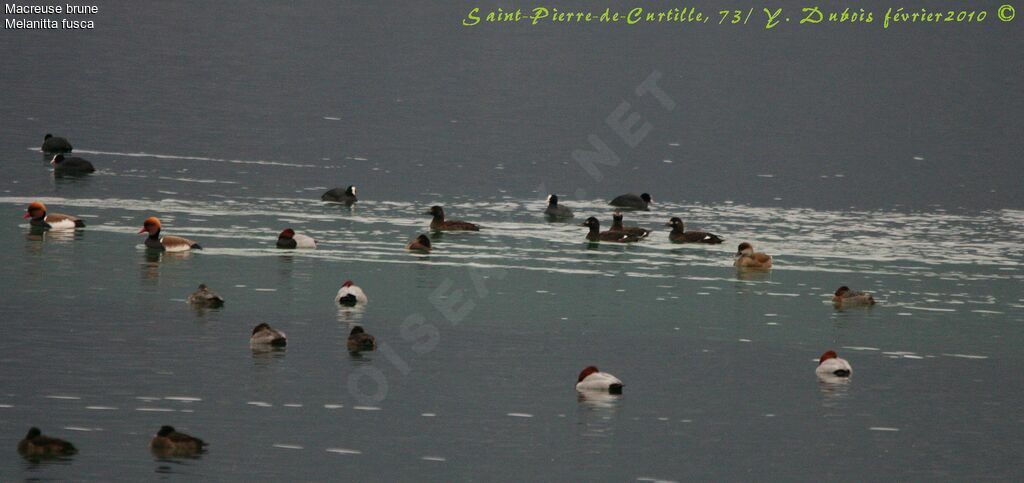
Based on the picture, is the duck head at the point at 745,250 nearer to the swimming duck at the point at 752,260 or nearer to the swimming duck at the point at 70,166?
the swimming duck at the point at 752,260

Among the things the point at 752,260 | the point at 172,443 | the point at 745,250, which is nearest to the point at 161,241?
the point at 745,250

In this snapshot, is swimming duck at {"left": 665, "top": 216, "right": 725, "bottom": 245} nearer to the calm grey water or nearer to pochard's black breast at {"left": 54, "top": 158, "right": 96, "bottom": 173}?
the calm grey water

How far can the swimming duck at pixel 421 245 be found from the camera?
124ft

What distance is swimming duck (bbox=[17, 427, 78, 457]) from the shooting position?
19.0 m

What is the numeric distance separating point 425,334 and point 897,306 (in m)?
9.93

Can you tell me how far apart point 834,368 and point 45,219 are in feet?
64.1

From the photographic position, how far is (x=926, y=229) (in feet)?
156

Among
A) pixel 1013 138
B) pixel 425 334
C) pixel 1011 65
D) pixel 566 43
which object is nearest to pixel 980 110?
pixel 1013 138

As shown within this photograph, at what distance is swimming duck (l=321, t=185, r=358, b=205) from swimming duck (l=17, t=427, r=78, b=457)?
27.5 m

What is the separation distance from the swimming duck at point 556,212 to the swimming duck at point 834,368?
19.9 m

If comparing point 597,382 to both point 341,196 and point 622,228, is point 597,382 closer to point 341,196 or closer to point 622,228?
point 622,228

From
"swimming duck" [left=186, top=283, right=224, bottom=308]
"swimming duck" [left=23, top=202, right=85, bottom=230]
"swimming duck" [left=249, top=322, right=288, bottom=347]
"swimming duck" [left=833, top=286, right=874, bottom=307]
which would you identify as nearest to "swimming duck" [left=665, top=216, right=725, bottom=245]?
"swimming duck" [left=833, top=286, right=874, bottom=307]

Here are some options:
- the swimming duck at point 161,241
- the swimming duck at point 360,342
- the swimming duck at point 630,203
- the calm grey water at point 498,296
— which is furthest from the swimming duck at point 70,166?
the swimming duck at point 360,342

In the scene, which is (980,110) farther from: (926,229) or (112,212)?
(112,212)
